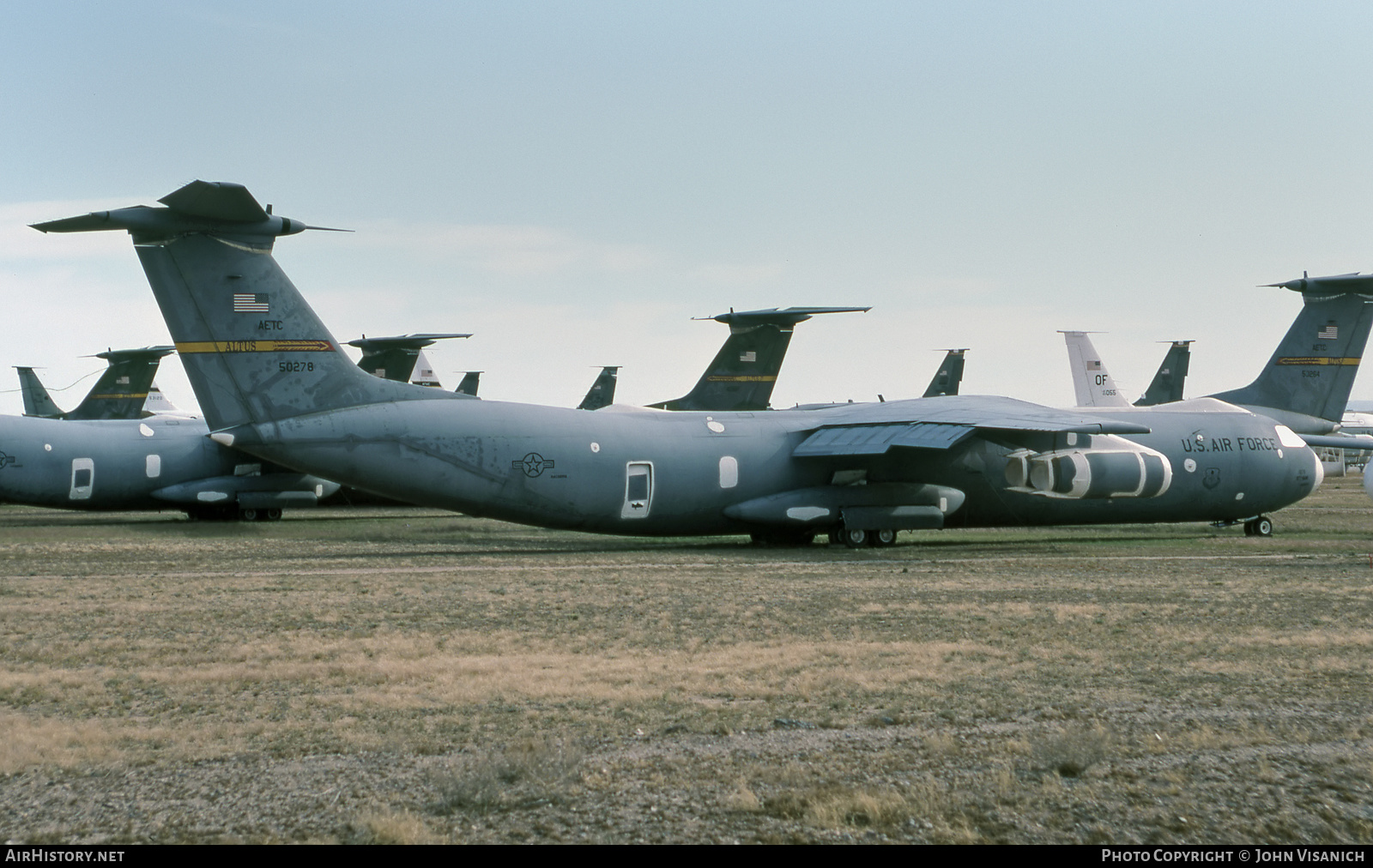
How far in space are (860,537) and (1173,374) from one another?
122ft

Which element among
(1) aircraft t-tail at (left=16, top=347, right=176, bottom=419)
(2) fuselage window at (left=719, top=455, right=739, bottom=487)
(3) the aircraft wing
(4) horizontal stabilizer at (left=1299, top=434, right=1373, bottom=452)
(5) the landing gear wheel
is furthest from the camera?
(1) aircraft t-tail at (left=16, top=347, right=176, bottom=419)

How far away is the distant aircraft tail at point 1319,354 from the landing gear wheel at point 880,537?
13055mm

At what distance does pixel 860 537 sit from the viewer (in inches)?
1009

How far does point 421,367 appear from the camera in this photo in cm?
6025

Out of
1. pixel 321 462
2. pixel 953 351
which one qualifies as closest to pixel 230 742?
pixel 321 462

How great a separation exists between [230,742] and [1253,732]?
6538 millimetres

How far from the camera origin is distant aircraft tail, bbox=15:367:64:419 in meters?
51.9

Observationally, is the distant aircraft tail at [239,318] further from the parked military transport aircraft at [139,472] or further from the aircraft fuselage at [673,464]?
the parked military transport aircraft at [139,472]

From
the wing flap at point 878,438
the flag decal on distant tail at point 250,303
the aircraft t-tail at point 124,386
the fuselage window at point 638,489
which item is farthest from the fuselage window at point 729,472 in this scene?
the aircraft t-tail at point 124,386

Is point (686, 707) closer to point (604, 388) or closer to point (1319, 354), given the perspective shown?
point (1319, 354)

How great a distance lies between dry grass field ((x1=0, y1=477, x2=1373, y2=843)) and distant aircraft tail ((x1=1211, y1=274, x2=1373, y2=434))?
620 inches

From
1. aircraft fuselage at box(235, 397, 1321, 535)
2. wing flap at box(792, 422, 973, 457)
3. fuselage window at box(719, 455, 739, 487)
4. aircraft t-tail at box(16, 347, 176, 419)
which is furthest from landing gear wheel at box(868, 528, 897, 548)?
aircraft t-tail at box(16, 347, 176, 419)

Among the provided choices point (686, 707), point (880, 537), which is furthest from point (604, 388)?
point (686, 707)

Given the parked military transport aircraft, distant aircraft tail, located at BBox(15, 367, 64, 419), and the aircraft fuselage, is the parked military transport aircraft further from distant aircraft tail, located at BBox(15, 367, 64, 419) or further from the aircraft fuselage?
distant aircraft tail, located at BBox(15, 367, 64, 419)
